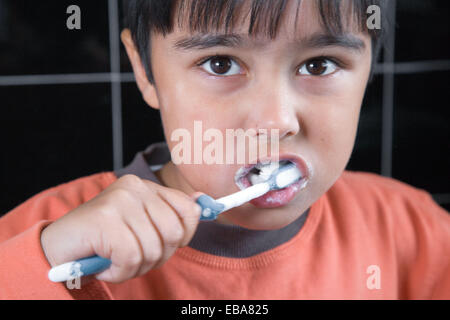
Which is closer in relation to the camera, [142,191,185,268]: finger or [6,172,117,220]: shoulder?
[142,191,185,268]: finger

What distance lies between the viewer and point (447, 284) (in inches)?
28.0

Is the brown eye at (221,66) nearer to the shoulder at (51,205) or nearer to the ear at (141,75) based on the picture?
the ear at (141,75)

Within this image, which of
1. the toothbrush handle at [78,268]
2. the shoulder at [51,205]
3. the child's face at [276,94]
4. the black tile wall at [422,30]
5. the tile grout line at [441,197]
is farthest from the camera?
the tile grout line at [441,197]

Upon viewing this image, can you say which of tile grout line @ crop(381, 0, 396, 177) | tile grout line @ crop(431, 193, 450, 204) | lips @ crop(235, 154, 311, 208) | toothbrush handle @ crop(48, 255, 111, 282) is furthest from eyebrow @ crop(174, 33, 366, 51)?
tile grout line @ crop(431, 193, 450, 204)

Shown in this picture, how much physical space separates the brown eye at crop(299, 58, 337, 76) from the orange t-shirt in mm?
225

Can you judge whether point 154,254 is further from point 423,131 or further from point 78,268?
point 423,131

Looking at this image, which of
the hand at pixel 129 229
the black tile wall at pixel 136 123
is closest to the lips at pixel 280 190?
the hand at pixel 129 229

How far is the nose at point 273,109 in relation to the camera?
19.7 inches

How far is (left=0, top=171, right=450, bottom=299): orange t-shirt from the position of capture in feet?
2.11

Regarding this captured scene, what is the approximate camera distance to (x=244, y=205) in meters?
0.57

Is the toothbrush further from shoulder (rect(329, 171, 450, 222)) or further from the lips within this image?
shoulder (rect(329, 171, 450, 222))
